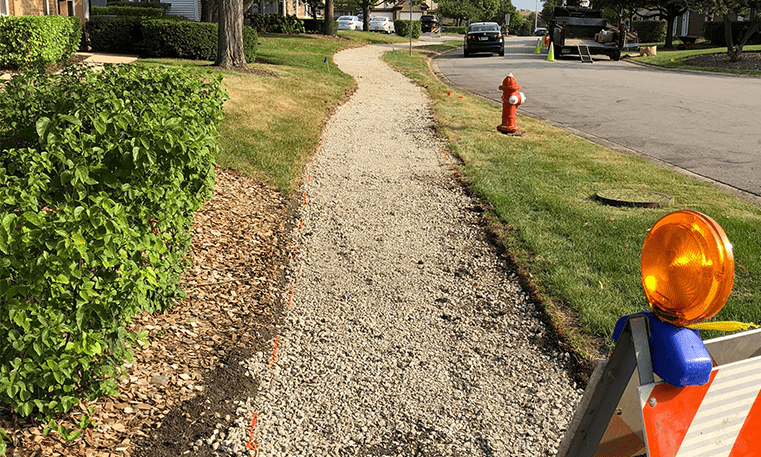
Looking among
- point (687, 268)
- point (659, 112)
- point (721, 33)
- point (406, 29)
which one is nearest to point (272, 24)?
point (406, 29)

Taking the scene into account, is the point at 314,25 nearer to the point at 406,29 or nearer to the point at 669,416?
the point at 406,29

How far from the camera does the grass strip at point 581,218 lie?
482 centimetres

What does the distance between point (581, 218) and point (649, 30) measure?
168 feet

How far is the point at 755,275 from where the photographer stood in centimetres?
520

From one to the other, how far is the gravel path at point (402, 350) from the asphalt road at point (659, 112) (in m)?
3.96

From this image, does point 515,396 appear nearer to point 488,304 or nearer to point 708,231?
point 488,304

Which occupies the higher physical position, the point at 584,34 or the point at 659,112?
the point at 584,34

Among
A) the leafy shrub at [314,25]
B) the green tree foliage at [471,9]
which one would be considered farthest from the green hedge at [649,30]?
the green tree foliage at [471,9]

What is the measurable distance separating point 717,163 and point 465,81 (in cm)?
1228

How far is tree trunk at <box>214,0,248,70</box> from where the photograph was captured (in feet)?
50.6

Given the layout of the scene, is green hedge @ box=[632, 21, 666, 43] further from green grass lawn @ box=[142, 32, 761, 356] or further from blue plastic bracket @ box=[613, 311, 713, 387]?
blue plastic bracket @ box=[613, 311, 713, 387]

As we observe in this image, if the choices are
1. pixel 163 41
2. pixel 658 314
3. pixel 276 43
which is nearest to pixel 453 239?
pixel 658 314

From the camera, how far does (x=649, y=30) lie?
52.0 m

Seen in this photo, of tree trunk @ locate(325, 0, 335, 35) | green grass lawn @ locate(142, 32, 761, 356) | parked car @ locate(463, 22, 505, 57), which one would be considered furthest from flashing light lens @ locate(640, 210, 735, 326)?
tree trunk @ locate(325, 0, 335, 35)
